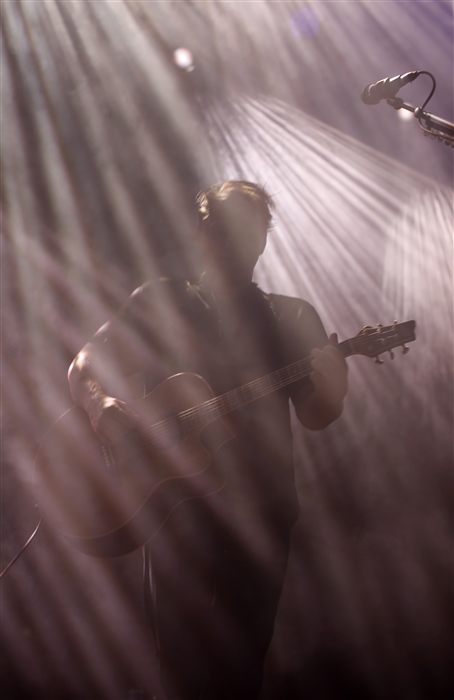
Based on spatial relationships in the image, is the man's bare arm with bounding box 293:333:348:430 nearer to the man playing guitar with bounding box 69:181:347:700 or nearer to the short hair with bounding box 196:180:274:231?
the man playing guitar with bounding box 69:181:347:700

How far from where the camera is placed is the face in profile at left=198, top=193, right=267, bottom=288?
171 cm

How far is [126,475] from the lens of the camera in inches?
53.0

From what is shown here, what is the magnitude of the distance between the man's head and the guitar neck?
450 millimetres

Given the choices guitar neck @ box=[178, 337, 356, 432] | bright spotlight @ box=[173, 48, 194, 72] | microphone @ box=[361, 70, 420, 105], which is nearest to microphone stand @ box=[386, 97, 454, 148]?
microphone @ box=[361, 70, 420, 105]

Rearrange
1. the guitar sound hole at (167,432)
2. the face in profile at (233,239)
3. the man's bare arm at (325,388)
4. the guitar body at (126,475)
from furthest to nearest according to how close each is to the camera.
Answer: the face in profile at (233,239)
the man's bare arm at (325,388)
the guitar sound hole at (167,432)
the guitar body at (126,475)

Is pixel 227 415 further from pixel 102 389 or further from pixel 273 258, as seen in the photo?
pixel 273 258

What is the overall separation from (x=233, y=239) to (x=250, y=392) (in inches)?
25.3

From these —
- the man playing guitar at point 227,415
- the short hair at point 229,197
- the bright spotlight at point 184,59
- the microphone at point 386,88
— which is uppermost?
the bright spotlight at point 184,59

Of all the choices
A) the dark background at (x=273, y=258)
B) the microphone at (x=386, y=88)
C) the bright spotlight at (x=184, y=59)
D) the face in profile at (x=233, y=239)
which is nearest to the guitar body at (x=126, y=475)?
the face in profile at (x=233, y=239)

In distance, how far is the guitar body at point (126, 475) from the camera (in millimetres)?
1281

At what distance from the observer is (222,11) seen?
236 centimetres

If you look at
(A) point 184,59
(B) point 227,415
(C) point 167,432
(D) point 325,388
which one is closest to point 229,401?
(B) point 227,415

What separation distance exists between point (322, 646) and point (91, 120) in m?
2.87

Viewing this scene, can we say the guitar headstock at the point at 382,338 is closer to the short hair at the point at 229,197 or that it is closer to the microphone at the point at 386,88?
the short hair at the point at 229,197
